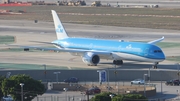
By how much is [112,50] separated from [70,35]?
44.9m

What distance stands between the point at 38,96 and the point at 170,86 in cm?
1551

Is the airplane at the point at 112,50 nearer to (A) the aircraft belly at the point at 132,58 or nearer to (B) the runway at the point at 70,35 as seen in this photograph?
(A) the aircraft belly at the point at 132,58

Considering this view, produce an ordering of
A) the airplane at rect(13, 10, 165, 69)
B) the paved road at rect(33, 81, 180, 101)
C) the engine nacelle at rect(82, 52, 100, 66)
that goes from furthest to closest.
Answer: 1. the engine nacelle at rect(82, 52, 100, 66)
2. the airplane at rect(13, 10, 165, 69)
3. the paved road at rect(33, 81, 180, 101)

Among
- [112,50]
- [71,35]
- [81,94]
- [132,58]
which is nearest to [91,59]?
[112,50]

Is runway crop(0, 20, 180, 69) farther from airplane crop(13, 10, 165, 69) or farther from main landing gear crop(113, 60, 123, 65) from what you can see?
airplane crop(13, 10, 165, 69)

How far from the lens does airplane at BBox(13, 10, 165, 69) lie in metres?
85.5

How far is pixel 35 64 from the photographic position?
93250mm

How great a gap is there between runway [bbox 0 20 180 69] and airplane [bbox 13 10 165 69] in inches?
48.0

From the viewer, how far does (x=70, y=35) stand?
133625 millimetres

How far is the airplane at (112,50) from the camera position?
85.5 meters

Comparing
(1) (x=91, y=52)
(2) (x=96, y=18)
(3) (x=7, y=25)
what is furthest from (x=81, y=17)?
(1) (x=91, y=52)

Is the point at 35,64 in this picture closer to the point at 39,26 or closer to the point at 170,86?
the point at 170,86

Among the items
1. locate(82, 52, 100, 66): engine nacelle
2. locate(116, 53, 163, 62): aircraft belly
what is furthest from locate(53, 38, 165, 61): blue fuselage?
locate(82, 52, 100, 66): engine nacelle

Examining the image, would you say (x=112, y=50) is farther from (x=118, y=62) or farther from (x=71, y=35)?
(x=71, y=35)
